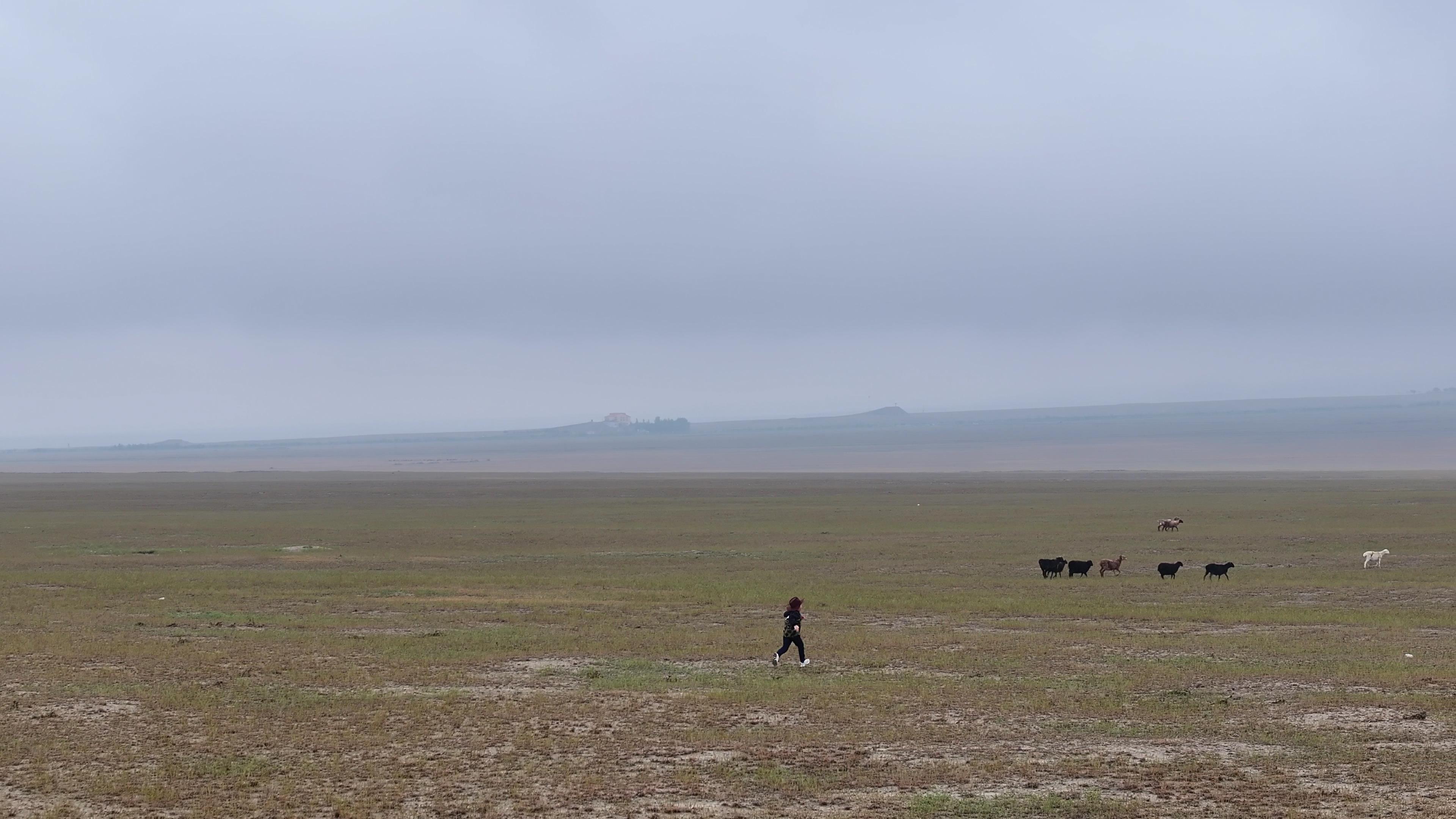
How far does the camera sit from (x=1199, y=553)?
45500 mm

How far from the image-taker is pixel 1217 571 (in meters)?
37.5

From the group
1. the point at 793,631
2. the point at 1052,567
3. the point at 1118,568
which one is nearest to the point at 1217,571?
the point at 1118,568

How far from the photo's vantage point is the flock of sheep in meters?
37.6

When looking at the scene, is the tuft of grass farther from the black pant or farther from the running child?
the black pant

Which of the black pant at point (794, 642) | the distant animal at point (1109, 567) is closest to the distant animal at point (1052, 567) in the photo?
the distant animal at point (1109, 567)

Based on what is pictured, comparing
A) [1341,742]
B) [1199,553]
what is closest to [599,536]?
[1199,553]

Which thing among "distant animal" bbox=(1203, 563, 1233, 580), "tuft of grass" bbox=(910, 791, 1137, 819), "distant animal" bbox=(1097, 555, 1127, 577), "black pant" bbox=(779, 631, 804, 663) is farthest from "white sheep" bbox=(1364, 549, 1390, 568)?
"tuft of grass" bbox=(910, 791, 1137, 819)

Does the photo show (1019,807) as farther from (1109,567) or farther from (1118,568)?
(1118,568)

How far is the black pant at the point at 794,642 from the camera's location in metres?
21.9

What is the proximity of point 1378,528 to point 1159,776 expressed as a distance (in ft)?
148

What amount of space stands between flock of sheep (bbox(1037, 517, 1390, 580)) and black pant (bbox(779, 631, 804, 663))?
58.6 feet

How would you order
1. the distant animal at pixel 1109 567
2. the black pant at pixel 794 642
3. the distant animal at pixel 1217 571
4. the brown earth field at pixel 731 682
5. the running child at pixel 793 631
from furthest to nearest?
the distant animal at pixel 1109 567, the distant animal at pixel 1217 571, the black pant at pixel 794 642, the running child at pixel 793 631, the brown earth field at pixel 731 682

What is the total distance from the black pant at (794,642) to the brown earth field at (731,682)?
14.6 inches

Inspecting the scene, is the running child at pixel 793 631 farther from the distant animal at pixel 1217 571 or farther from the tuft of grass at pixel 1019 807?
the distant animal at pixel 1217 571
